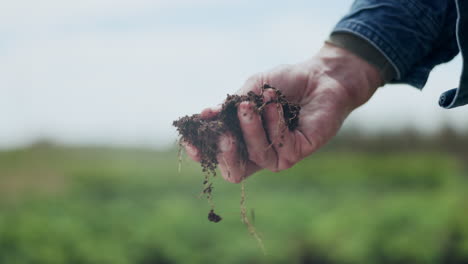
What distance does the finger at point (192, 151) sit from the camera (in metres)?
0.90

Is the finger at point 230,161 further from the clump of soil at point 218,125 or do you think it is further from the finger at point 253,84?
the finger at point 253,84

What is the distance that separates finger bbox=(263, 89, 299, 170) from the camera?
34.1 inches

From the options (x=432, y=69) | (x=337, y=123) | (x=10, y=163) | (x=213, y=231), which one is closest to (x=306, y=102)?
(x=337, y=123)

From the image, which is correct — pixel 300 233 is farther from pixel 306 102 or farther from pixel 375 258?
pixel 306 102

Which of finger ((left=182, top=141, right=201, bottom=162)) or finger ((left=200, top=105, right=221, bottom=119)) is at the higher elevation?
finger ((left=200, top=105, right=221, bottom=119))

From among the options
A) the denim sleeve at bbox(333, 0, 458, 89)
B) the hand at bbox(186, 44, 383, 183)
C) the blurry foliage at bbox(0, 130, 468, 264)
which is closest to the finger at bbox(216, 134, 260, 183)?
the hand at bbox(186, 44, 383, 183)

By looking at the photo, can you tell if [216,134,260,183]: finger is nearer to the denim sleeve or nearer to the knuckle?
the knuckle

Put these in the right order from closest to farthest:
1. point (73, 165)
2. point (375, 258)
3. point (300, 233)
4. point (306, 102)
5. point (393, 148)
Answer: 1. point (306, 102)
2. point (375, 258)
3. point (300, 233)
4. point (73, 165)
5. point (393, 148)

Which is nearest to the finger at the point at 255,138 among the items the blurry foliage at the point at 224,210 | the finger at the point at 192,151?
the finger at the point at 192,151

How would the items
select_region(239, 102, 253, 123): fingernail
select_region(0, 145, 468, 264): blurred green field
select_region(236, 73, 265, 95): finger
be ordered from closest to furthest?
1. select_region(239, 102, 253, 123): fingernail
2. select_region(236, 73, 265, 95): finger
3. select_region(0, 145, 468, 264): blurred green field

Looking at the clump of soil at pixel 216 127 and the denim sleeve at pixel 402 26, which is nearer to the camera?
the clump of soil at pixel 216 127

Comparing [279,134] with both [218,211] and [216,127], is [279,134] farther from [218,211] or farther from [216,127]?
[218,211]

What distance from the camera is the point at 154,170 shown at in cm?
460

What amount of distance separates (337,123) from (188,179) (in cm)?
355
